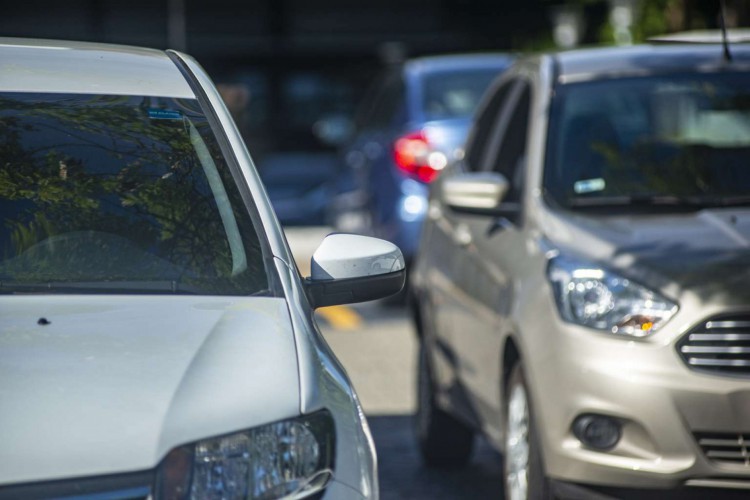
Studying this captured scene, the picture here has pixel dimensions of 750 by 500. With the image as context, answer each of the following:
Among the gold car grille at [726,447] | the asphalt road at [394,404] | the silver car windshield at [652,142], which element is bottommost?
the asphalt road at [394,404]

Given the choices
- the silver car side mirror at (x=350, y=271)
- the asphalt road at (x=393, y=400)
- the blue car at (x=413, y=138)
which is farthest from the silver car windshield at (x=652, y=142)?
the blue car at (x=413, y=138)

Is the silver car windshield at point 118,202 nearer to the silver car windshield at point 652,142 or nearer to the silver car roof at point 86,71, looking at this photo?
the silver car roof at point 86,71

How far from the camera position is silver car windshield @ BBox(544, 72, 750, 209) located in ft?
19.7

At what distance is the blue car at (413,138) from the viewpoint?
11.8m

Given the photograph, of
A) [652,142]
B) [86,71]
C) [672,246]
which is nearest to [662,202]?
[652,142]

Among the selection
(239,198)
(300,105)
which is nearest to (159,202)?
(239,198)

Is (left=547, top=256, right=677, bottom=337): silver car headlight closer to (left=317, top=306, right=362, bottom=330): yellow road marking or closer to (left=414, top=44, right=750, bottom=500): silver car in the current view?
(left=414, top=44, right=750, bottom=500): silver car

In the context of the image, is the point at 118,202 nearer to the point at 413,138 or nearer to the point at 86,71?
the point at 86,71

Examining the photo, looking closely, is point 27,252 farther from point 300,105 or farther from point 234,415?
point 300,105

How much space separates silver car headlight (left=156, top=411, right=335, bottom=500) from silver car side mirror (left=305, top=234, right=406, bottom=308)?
855mm

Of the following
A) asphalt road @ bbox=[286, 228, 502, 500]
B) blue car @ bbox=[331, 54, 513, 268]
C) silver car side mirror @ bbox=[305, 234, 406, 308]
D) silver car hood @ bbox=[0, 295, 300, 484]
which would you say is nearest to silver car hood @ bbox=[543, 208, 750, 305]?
silver car side mirror @ bbox=[305, 234, 406, 308]

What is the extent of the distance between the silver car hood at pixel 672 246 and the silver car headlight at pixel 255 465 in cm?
196

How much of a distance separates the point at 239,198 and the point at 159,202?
199 mm

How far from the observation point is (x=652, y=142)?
6320 mm
